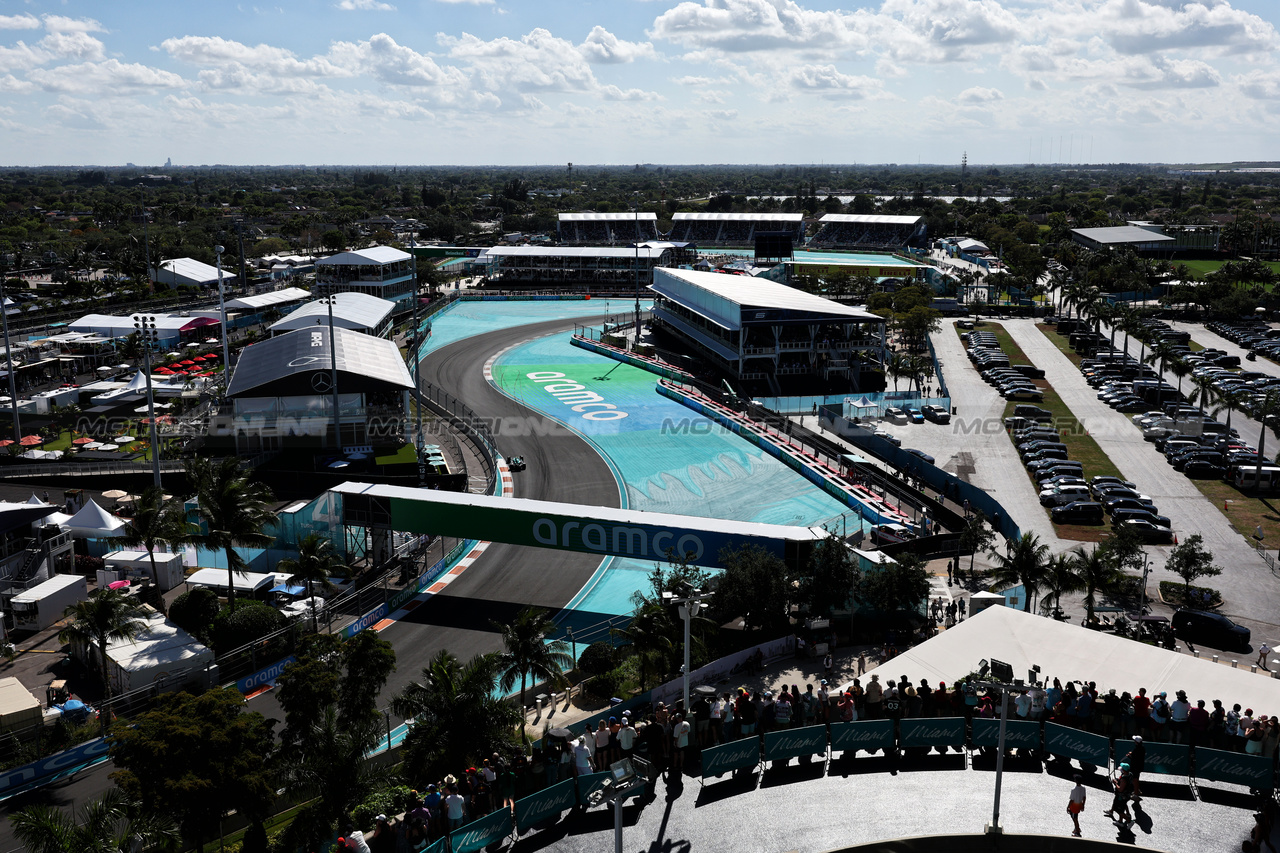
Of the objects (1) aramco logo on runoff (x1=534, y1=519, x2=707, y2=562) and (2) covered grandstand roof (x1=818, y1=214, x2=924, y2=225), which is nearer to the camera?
(1) aramco logo on runoff (x1=534, y1=519, x2=707, y2=562)

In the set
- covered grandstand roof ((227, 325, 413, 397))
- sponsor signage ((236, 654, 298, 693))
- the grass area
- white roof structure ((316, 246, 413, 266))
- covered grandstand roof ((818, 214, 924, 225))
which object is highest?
covered grandstand roof ((818, 214, 924, 225))

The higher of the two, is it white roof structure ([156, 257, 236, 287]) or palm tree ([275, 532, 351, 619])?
white roof structure ([156, 257, 236, 287])

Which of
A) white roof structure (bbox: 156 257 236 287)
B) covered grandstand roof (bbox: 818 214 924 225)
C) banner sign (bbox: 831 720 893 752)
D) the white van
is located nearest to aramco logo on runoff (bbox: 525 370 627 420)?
the white van

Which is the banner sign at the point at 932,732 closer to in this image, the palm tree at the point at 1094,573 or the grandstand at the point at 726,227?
the palm tree at the point at 1094,573

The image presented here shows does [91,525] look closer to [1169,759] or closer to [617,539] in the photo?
[617,539]

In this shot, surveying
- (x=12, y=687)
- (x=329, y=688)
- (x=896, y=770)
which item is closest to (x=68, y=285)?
(x=12, y=687)

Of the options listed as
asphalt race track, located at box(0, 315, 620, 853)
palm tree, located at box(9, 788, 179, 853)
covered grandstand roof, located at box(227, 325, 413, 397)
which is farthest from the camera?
covered grandstand roof, located at box(227, 325, 413, 397)

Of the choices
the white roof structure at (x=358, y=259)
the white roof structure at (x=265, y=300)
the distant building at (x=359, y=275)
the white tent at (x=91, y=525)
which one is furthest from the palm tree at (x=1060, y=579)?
the white roof structure at (x=358, y=259)

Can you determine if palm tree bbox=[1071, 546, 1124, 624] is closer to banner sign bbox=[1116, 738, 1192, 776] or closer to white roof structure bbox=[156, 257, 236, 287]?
banner sign bbox=[1116, 738, 1192, 776]
